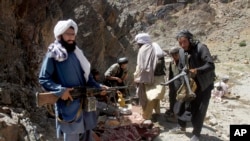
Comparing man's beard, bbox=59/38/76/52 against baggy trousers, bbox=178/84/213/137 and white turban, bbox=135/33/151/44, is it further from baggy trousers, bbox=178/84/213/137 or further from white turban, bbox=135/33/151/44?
white turban, bbox=135/33/151/44

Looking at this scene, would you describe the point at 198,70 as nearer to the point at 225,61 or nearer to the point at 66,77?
the point at 66,77

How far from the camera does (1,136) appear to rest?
3982mm

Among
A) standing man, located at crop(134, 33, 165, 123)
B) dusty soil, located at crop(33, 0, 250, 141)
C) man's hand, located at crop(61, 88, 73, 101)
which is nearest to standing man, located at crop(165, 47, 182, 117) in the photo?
standing man, located at crop(134, 33, 165, 123)

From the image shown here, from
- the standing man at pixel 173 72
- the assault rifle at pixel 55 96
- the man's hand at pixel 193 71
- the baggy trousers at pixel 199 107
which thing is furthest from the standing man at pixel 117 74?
the assault rifle at pixel 55 96

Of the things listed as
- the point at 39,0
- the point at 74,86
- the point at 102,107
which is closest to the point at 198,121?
the point at 102,107

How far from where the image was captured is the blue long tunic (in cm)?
340

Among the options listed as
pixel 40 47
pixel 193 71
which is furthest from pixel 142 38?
Result: pixel 40 47

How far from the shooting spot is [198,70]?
505 centimetres

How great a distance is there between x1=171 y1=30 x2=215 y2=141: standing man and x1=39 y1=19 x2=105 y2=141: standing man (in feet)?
6.24

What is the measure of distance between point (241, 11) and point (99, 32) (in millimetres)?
17982

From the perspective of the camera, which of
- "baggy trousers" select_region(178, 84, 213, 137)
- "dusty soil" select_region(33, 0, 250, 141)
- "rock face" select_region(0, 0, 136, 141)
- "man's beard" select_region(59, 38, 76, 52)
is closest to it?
"man's beard" select_region(59, 38, 76, 52)

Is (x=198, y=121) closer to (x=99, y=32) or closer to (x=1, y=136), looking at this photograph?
(x=1, y=136)

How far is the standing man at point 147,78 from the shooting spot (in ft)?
20.0

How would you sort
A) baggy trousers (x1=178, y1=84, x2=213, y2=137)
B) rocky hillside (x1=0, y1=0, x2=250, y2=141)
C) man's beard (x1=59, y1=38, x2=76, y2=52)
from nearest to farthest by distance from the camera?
man's beard (x1=59, y1=38, x2=76, y2=52), rocky hillside (x1=0, y1=0, x2=250, y2=141), baggy trousers (x1=178, y1=84, x2=213, y2=137)
